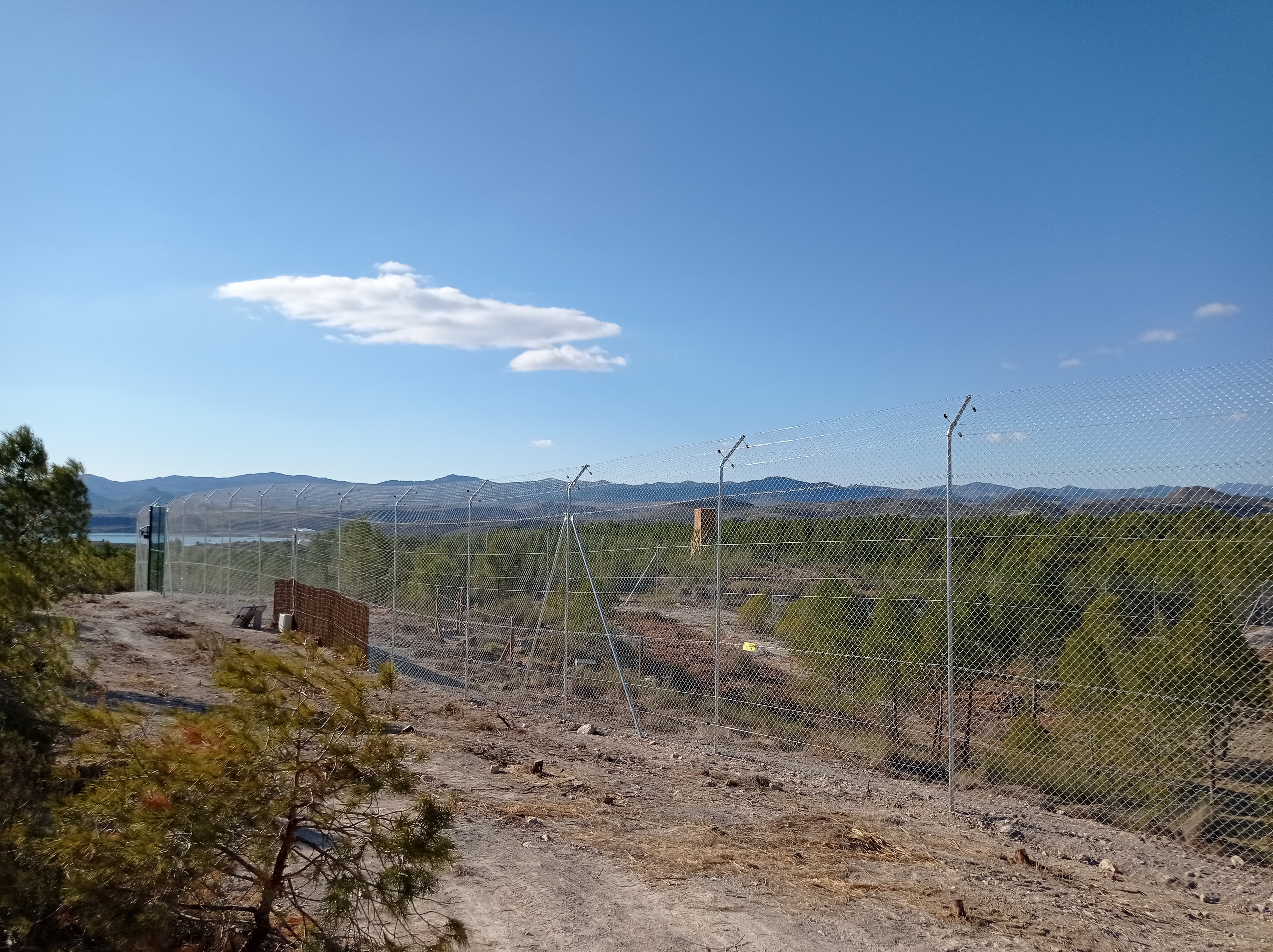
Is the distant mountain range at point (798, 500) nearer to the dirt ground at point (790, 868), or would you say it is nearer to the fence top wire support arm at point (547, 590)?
the fence top wire support arm at point (547, 590)

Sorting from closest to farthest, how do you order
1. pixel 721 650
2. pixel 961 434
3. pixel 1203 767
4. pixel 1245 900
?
pixel 1245 900 < pixel 1203 767 < pixel 961 434 < pixel 721 650

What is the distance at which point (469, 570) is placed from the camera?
14.1 m

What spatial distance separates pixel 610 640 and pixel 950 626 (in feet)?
15.6

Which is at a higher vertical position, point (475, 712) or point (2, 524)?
point (2, 524)

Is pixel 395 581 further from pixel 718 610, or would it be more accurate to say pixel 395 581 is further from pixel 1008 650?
pixel 1008 650

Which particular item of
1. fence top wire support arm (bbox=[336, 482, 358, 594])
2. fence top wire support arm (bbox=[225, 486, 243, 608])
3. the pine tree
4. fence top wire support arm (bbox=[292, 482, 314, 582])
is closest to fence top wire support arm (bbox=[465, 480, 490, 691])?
fence top wire support arm (bbox=[336, 482, 358, 594])

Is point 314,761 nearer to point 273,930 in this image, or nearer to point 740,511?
point 273,930

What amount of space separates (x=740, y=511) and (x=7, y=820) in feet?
23.3

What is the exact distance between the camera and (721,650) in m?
9.89

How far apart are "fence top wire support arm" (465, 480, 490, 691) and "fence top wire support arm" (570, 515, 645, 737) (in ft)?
8.50

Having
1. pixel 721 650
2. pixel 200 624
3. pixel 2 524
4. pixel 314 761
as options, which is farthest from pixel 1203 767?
pixel 200 624

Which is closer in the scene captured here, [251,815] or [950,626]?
[251,815]

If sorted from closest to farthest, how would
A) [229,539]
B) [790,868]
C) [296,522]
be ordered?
[790,868]
[296,522]
[229,539]

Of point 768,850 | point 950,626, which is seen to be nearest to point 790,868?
point 768,850
